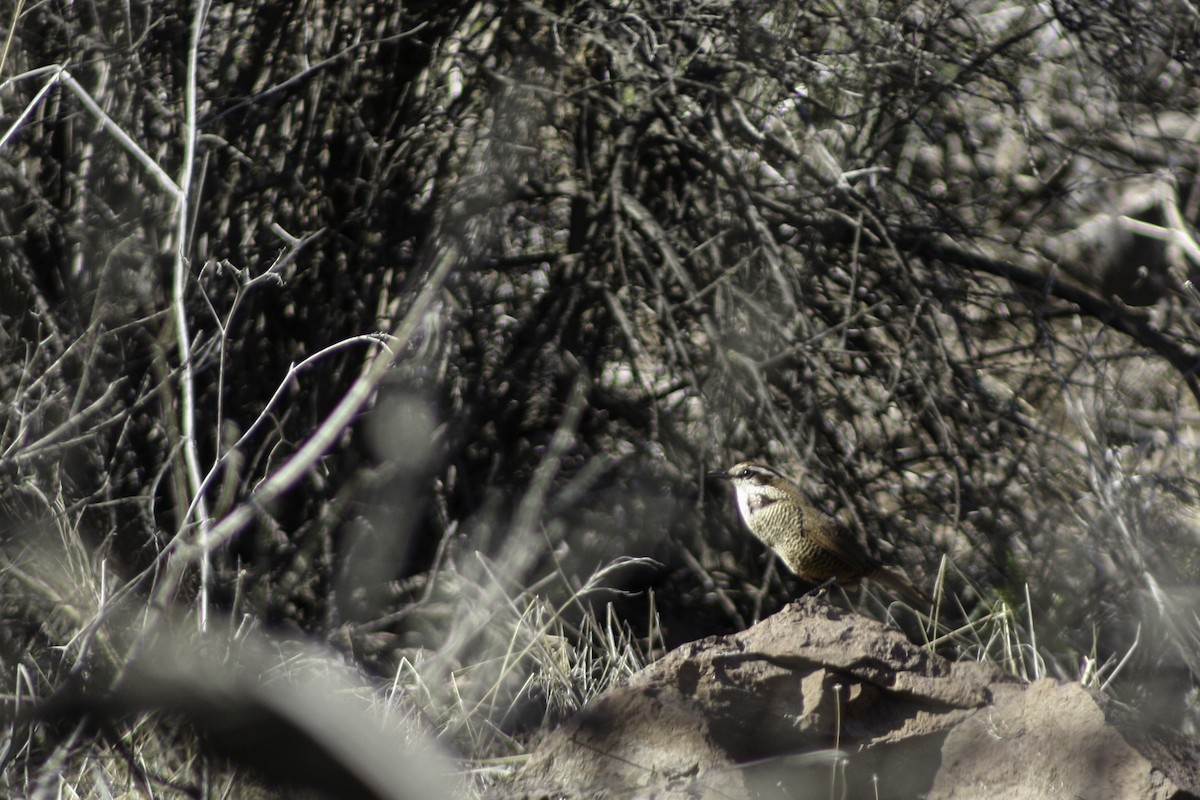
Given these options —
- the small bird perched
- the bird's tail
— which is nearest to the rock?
the small bird perched

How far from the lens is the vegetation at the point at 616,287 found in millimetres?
5621

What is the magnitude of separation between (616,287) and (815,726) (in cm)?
323

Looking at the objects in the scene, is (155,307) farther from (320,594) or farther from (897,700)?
(897,700)

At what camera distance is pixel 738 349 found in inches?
224

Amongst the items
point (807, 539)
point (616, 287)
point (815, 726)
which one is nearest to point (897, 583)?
point (807, 539)

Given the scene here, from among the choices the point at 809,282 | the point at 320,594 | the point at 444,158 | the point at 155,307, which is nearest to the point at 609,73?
the point at 444,158

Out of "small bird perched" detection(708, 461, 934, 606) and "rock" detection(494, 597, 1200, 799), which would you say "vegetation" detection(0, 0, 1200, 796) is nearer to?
"small bird perched" detection(708, 461, 934, 606)

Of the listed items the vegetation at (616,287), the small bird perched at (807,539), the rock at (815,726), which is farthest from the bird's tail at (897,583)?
the rock at (815,726)

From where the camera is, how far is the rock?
9.59 feet

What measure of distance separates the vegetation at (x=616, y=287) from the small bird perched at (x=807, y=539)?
0.91 m

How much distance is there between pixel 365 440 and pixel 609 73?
2093 mm

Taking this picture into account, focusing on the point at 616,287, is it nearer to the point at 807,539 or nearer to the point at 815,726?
the point at 807,539

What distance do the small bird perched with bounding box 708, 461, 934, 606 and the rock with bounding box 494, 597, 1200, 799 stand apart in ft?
3.84

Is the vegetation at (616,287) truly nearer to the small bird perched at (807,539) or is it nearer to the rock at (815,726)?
the small bird perched at (807,539)
